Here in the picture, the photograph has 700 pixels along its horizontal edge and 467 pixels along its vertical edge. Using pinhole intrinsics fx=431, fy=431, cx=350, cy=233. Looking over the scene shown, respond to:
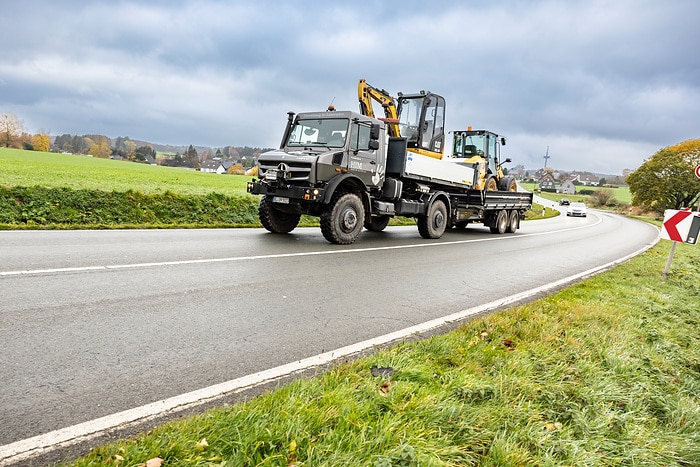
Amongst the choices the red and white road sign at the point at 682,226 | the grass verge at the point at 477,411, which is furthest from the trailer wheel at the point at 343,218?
the red and white road sign at the point at 682,226

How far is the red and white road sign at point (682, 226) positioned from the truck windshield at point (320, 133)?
701cm

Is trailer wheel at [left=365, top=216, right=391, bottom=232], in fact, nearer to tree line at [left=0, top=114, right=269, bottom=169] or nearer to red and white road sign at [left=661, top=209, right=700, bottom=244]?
red and white road sign at [left=661, top=209, right=700, bottom=244]

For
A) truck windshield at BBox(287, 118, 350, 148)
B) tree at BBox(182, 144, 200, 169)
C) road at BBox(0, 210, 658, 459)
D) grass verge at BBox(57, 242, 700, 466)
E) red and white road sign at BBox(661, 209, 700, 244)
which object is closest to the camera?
grass verge at BBox(57, 242, 700, 466)

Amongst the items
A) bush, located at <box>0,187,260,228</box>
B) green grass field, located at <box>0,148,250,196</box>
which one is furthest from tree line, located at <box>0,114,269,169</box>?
bush, located at <box>0,187,260,228</box>

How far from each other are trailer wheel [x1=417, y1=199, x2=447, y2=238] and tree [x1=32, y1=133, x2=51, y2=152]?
279 ft

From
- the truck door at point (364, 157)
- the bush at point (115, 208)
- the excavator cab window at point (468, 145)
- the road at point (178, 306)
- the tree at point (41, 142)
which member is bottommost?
the road at point (178, 306)

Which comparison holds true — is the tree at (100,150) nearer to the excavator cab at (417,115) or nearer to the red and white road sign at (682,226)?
the excavator cab at (417,115)

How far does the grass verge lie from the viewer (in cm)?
214

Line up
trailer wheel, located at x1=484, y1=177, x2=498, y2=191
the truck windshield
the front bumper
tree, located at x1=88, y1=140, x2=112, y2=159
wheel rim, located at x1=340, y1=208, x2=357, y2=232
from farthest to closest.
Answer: tree, located at x1=88, y1=140, x2=112, y2=159 < trailer wheel, located at x1=484, y1=177, x2=498, y2=191 < the truck windshield < wheel rim, located at x1=340, y1=208, x2=357, y2=232 < the front bumper

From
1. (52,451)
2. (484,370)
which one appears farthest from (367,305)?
(52,451)

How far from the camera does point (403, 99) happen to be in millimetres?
13828

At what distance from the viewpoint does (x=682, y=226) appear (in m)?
8.55

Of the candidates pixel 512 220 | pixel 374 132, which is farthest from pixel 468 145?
pixel 374 132

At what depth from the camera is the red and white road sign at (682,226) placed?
27.4 feet
